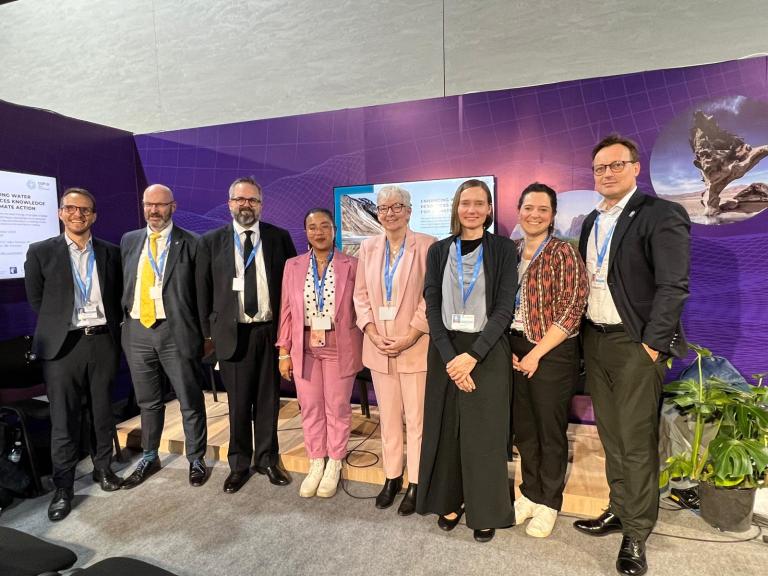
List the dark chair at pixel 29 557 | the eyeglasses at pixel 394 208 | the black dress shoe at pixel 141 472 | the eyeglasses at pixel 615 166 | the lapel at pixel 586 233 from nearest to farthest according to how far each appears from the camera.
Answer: the dark chair at pixel 29 557, the eyeglasses at pixel 615 166, the lapel at pixel 586 233, the eyeglasses at pixel 394 208, the black dress shoe at pixel 141 472

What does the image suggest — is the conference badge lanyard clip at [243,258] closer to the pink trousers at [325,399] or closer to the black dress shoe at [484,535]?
the pink trousers at [325,399]

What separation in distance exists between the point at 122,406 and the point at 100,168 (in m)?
2.24

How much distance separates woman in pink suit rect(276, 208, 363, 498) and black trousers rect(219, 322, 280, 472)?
136 millimetres

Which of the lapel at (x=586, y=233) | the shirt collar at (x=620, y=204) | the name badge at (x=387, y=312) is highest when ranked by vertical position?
the shirt collar at (x=620, y=204)

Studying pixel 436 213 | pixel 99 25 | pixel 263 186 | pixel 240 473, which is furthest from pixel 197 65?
pixel 240 473

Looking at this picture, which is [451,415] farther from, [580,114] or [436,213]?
[580,114]

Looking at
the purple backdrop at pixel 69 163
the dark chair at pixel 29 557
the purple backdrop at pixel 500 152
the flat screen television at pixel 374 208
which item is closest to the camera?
the dark chair at pixel 29 557

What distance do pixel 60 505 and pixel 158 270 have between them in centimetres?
150

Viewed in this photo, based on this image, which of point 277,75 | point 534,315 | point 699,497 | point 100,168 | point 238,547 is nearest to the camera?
point 534,315

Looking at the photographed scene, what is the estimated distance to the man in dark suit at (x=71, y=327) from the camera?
8.65 ft

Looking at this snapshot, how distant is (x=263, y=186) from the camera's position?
14.0ft

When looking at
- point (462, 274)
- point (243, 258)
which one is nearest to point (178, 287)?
point (243, 258)

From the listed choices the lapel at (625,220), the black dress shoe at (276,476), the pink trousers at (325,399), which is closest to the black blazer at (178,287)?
the pink trousers at (325,399)

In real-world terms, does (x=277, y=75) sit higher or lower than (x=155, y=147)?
higher
